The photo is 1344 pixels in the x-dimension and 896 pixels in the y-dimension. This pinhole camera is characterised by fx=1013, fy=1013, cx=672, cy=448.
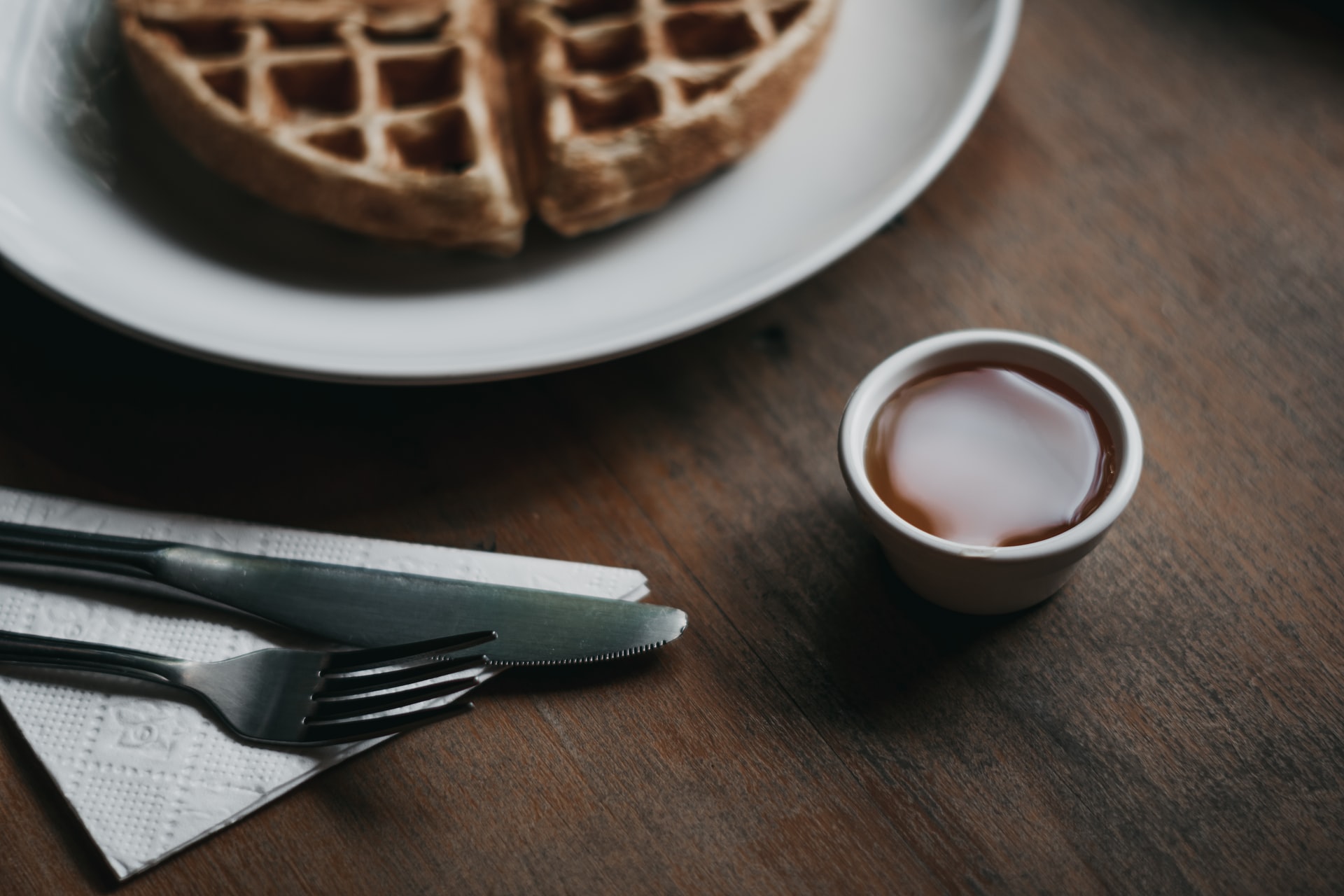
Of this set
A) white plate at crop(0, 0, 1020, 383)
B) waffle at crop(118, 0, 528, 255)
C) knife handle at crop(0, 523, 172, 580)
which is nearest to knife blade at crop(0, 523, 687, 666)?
knife handle at crop(0, 523, 172, 580)

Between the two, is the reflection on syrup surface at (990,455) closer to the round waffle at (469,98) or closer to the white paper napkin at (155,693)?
the white paper napkin at (155,693)

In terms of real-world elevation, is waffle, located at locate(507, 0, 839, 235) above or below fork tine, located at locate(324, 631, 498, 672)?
above

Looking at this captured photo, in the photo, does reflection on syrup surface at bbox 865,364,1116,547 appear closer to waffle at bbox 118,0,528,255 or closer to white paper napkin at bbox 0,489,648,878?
white paper napkin at bbox 0,489,648,878

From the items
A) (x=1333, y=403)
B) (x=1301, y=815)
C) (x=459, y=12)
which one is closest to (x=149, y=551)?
(x=459, y=12)

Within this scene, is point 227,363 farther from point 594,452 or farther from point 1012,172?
point 1012,172

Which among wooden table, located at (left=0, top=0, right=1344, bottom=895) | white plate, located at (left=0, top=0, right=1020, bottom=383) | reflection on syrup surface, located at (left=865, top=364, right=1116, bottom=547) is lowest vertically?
wooden table, located at (left=0, top=0, right=1344, bottom=895)
